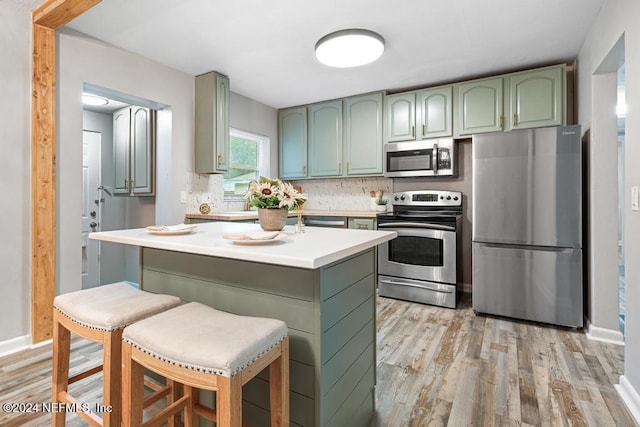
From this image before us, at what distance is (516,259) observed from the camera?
286cm

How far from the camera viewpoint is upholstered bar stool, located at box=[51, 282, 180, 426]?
123cm

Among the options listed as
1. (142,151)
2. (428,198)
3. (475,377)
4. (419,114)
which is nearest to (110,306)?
(475,377)

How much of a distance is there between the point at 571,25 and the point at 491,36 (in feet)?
1.81

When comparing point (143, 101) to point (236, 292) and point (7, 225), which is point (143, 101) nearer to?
point (7, 225)

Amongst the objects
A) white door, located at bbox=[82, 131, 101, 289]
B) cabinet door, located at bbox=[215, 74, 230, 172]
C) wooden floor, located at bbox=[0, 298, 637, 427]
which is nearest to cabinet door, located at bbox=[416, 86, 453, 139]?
wooden floor, located at bbox=[0, 298, 637, 427]

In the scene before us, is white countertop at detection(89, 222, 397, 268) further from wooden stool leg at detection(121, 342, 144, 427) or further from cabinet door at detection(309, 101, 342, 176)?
cabinet door at detection(309, 101, 342, 176)

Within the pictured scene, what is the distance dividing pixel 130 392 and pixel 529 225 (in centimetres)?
302

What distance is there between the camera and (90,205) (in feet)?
13.5

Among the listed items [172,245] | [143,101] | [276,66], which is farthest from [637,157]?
[143,101]

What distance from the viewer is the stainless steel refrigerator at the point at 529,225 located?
8.73ft

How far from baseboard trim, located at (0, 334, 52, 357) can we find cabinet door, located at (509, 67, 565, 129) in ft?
14.6

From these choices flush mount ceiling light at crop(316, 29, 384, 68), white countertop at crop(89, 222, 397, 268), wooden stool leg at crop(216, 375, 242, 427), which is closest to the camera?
wooden stool leg at crop(216, 375, 242, 427)

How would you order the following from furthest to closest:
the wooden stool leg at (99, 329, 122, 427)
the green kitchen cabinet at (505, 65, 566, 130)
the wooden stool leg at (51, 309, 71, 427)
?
the green kitchen cabinet at (505, 65, 566, 130) < the wooden stool leg at (51, 309, 71, 427) < the wooden stool leg at (99, 329, 122, 427)

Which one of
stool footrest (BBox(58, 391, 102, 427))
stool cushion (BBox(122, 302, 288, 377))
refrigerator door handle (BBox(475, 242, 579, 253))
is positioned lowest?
stool footrest (BBox(58, 391, 102, 427))
